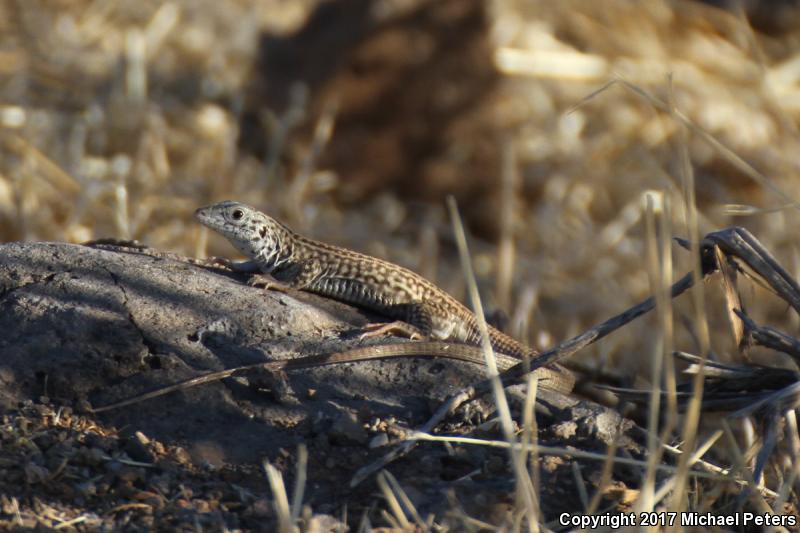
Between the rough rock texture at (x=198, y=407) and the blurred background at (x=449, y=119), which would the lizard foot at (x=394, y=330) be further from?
the blurred background at (x=449, y=119)

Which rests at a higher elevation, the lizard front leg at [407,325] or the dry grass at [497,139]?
the dry grass at [497,139]

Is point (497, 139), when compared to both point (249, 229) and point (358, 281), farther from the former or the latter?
point (358, 281)

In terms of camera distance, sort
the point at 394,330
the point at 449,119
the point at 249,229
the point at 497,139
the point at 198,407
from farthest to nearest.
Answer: the point at 449,119, the point at 497,139, the point at 249,229, the point at 394,330, the point at 198,407

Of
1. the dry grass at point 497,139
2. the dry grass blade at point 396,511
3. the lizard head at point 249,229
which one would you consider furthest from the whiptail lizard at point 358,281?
the dry grass at point 497,139

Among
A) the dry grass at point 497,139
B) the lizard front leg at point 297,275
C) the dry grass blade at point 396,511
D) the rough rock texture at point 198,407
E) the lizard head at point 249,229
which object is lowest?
the dry grass blade at point 396,511

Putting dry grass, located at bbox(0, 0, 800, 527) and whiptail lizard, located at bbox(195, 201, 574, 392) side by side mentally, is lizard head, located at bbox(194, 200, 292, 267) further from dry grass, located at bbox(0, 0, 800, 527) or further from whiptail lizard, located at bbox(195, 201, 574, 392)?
dry grass, located at bbox(0, 0, 800, 527)

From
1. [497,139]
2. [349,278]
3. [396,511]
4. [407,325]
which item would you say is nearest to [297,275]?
[349,278]
